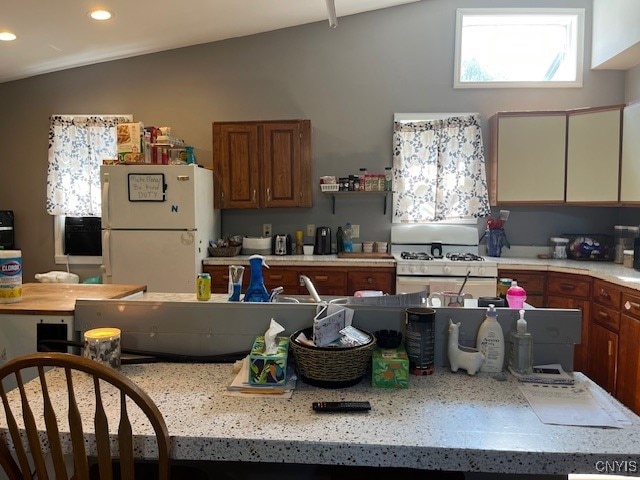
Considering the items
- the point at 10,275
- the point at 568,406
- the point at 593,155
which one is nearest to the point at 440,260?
the point at 593,155

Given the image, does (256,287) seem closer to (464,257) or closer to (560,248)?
(464,257)

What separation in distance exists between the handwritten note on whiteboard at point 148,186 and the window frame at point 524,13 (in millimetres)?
2810

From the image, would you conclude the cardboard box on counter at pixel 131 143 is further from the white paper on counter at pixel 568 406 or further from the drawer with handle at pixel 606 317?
the drawer with handle at pixel 606 317

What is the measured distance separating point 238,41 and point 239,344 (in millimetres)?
3576

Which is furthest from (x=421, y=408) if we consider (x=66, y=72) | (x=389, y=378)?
(x=66, y=72)

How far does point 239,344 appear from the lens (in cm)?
145

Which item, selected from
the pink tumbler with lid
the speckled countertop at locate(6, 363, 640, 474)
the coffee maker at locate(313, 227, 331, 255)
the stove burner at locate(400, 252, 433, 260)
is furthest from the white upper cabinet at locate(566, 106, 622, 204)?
the speckled countertop at locate(6, 363, 640, 474)

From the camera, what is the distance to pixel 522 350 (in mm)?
1313

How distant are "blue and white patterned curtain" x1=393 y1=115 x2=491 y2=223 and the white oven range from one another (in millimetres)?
133

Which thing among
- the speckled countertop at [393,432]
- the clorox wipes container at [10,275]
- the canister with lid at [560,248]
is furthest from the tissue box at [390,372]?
the canister with lid at [560,248]

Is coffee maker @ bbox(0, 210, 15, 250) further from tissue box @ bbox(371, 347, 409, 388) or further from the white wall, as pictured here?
the white wall

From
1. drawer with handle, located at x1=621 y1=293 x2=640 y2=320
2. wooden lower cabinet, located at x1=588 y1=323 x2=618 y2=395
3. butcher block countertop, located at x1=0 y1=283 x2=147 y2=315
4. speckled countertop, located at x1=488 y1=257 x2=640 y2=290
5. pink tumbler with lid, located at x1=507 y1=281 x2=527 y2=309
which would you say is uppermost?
pink tumbler with lid, located at x1=507 y1=281 x2=527 y2=309

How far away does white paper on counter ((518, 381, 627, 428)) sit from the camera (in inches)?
40.6

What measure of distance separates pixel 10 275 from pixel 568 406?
1.99m
